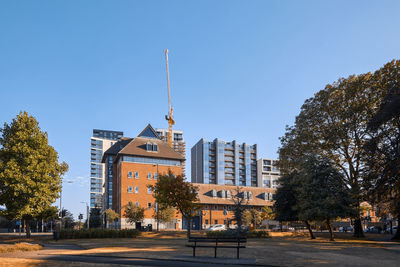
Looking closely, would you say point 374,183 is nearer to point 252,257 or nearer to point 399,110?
point 399,110

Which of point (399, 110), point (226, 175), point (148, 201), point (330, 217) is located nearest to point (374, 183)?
point (330, 217)

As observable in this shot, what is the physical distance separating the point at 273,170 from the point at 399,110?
144141mm

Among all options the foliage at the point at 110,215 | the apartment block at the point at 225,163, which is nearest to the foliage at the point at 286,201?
the foliage at the point at 110,215

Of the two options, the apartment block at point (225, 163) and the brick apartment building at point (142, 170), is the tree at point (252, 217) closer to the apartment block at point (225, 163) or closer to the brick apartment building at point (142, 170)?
the brick apartment building at point (142, 170)

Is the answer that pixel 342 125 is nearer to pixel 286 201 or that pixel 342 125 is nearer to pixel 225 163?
pixel 286 201

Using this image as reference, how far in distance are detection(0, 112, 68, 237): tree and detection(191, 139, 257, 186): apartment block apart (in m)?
119

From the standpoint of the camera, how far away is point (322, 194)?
3450 centimetres

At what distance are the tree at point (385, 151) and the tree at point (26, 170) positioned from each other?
31.2 metres

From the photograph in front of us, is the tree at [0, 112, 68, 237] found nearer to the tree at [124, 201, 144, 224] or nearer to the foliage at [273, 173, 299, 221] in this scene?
the foliage at [273, 173, 299, 221]

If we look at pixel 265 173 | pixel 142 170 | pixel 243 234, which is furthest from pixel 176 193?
pixel 265 173

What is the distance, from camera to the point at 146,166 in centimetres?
7662

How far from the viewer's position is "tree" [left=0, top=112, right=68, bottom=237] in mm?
36250

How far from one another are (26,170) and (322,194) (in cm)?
2930

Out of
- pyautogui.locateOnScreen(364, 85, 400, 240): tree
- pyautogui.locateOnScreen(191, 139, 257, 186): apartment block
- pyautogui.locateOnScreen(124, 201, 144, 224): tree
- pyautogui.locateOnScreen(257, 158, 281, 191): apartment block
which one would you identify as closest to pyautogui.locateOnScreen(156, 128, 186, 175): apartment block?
pyautogui.locateOnScreen(191, 139, 257, 186): apartment block
